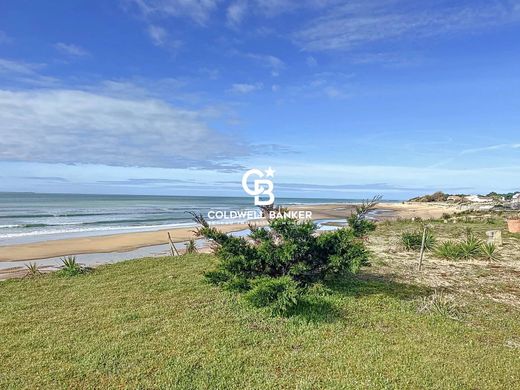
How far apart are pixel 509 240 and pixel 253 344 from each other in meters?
15.1

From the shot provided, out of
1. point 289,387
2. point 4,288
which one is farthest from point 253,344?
point 4,288

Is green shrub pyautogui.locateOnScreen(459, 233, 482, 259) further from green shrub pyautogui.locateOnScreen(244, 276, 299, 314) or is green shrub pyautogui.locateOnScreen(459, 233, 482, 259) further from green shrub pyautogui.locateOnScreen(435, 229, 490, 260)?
green shrub pyautogui.locateOnScreen(244, 276, 299, 314)

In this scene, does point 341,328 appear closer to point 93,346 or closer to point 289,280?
point 289,280

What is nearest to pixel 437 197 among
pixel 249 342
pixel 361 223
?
pixel 361 223

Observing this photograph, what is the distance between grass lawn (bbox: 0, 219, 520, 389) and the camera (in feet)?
15.1

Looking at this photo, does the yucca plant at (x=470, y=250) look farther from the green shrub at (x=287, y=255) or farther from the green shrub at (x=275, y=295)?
the green shrub at (x=275, y=295)

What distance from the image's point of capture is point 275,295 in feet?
22.5

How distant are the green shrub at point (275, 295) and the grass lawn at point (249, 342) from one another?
0.22 meters

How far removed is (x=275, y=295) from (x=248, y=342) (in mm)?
1383

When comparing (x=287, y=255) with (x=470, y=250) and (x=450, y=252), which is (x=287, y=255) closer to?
(x=450, y=252)

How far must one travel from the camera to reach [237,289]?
7.53m

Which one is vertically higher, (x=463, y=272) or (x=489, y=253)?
(x=489, y=253)

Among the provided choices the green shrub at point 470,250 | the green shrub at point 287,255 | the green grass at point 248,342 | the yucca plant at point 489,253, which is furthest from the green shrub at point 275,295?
the yucca plant at point 489,253

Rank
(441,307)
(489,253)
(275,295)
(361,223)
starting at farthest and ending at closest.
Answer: (489,253) → (361,223) → (441,307) → (275,295)
